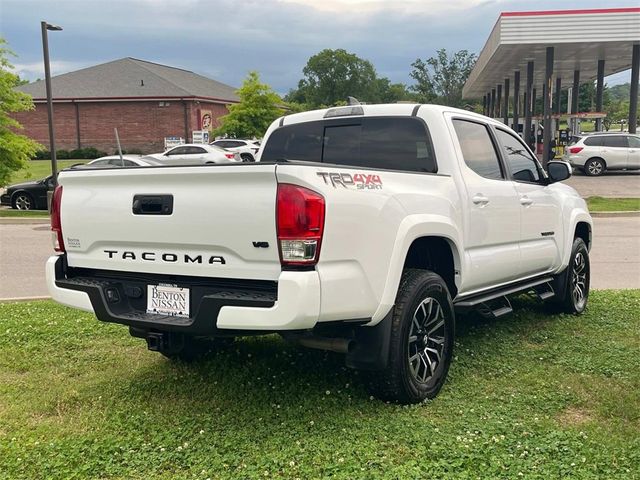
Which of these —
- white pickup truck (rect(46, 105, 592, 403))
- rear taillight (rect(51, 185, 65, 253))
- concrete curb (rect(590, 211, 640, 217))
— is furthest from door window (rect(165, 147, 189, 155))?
rear taillight (rect(51, 185, 65, 253))

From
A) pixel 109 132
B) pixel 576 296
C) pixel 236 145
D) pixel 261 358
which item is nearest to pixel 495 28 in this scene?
pixel 236 145

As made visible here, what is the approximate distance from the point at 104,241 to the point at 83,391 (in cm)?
124

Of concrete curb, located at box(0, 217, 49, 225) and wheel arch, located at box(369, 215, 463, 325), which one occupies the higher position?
wheel arch, located at box(369, 215, 463, 325)

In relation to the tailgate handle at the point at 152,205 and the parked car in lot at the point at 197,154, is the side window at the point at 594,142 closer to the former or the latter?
the parked car in lot at the point at 197,154

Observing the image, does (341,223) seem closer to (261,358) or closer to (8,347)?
(261,358)

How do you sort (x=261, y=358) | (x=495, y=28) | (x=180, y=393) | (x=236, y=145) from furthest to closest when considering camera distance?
(x=236, y=145) → (x=495, y=28) → (x=261, y=358) → (x=180, y=393)

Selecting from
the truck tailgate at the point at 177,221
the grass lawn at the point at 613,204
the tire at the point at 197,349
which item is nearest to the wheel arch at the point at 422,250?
the truck tailgate at the point at 177,221

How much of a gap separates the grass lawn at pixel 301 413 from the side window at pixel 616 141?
71.8 ft

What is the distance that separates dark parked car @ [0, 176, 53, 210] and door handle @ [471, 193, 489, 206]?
16744mm

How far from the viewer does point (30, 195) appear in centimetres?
1916

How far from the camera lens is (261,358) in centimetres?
516

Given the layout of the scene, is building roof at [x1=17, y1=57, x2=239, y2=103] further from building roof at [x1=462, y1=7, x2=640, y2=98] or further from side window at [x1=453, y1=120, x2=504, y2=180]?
side window at [x1=453, y1=120, x2=504, y2=180]

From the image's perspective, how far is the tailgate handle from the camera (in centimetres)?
373

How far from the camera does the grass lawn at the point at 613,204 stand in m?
17.7
